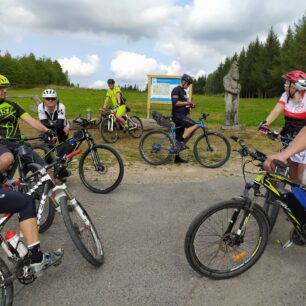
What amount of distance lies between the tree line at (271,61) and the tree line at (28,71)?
52.5m

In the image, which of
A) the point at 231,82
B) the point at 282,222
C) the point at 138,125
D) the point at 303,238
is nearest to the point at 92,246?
the point at 303,238

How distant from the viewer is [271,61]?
205 feet

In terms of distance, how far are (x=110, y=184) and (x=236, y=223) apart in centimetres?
303

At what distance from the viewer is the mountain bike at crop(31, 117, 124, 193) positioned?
17.8 feet

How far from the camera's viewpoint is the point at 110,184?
581cm

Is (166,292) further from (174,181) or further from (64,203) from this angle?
(174,181)

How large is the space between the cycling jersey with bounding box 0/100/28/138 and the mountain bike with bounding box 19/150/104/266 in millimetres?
1613

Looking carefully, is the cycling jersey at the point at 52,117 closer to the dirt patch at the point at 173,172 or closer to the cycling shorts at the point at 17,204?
the dirt patch at the point at 173,172

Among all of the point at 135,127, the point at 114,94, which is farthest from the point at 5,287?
the point at 114,94

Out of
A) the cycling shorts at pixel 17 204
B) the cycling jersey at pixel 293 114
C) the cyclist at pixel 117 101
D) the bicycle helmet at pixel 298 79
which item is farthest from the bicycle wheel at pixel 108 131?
the cycling shorts at pixel 17 204

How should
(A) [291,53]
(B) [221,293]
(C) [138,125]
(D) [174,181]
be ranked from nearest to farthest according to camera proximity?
(B) [221,293] → (D) [174,181] → (C) [138,125] → (A) [291,53]

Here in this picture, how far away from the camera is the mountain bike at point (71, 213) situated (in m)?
3.15

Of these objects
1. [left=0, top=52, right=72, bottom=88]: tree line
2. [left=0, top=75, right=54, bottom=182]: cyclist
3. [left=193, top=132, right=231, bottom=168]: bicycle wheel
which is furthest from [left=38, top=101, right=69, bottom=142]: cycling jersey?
[left=0, top=52, right=72, bottom=88]: tree line

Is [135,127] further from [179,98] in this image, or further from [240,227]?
[240,227]
